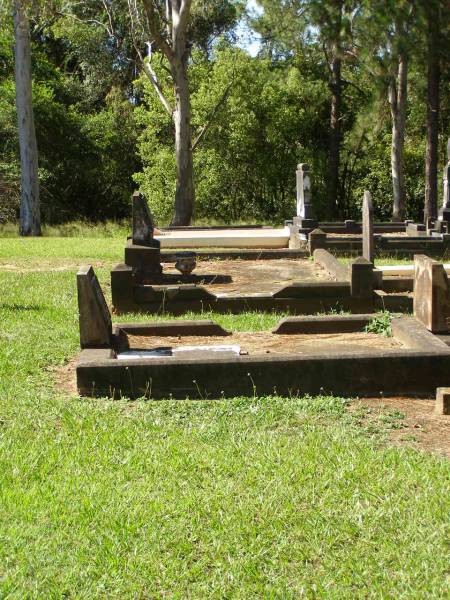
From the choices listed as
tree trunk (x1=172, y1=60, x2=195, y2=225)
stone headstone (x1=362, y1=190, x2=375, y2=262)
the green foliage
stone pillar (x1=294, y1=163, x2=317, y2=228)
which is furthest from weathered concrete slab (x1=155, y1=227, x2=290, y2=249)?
the green foliage

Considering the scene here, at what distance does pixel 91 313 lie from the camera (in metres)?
7.43

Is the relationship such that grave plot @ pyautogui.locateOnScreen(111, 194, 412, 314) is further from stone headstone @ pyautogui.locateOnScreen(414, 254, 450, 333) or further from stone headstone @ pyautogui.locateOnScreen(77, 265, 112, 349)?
stone headstone @ pyautogui.locateOnScreen(77, 265, 112, 349)

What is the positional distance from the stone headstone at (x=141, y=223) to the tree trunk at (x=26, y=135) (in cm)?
1359

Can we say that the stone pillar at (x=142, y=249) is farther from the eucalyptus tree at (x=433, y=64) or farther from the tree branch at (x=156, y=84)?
the eucalyptus tree at (x=433, y=64)

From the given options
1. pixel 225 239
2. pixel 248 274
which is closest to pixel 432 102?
pixel 225 239

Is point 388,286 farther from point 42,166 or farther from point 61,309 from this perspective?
point 42,166

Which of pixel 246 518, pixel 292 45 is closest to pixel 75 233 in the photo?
pixel 292 45

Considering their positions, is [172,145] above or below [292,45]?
below

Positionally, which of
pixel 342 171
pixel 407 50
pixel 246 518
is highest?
pixel 407 50

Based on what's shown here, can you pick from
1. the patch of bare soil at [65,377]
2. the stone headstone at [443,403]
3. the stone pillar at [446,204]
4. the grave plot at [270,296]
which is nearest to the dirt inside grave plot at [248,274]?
the grave plot at [270,296]

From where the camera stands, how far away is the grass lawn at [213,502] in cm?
371

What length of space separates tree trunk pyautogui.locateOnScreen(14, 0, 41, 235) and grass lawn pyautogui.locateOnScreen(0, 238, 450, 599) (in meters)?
19.5

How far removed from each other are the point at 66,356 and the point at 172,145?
987 inches

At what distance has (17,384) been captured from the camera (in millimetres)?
6871
